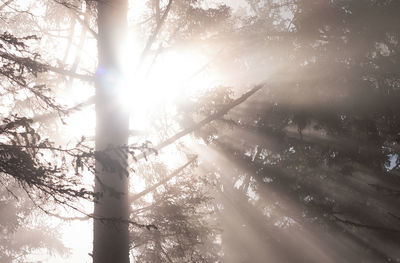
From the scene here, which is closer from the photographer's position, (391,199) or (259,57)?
(391,199)

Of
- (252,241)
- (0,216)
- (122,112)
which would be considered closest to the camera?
(122,112)

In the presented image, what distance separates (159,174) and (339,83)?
545cm

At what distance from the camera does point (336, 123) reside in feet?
29.7

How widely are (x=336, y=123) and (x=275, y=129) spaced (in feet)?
9.02

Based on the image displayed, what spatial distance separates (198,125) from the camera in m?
4.62

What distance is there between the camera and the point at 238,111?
1531 cm

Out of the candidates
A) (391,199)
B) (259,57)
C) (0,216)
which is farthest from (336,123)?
(0,216)

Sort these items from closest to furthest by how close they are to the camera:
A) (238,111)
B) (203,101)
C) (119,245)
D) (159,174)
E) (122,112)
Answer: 1. (119,245)
2. (122,112)
3. (203,101)
4. (159,174)
5. (238,111)

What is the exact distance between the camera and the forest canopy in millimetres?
4281

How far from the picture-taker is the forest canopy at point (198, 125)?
4281 mm

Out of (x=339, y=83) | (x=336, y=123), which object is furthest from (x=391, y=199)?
(x=339, y=83)

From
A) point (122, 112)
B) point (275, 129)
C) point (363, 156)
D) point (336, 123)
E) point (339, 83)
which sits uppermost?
point (275, 129)

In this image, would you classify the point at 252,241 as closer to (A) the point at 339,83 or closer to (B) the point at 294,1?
(A) the point at 339,83

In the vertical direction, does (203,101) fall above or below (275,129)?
below
